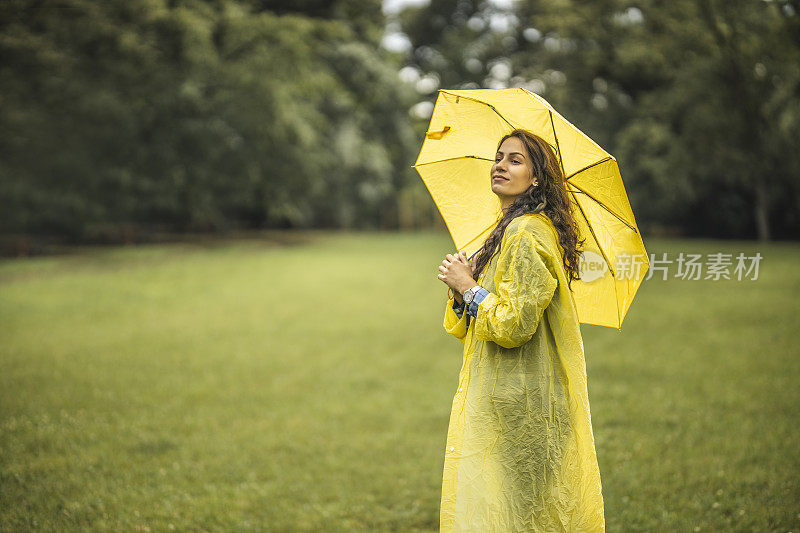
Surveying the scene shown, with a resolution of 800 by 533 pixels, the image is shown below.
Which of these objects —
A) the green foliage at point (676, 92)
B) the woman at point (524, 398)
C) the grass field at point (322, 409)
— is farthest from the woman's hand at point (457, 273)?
the green foliage at point (676, 92)

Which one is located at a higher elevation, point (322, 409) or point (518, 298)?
point (518, 298)

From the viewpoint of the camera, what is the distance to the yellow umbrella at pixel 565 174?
2596mm

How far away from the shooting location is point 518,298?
240cm

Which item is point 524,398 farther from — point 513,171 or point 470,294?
point 513,171

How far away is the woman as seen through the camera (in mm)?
2516

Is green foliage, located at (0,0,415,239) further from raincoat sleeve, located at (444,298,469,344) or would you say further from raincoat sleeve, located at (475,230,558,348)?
raincoat sleeve, located at (475,230,558,348)

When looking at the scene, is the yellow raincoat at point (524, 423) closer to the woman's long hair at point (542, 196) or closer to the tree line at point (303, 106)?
the woman's long hair at point (542, 196)

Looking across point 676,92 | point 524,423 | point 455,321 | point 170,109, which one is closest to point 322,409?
point 455,321

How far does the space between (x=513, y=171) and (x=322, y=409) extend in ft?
16.8

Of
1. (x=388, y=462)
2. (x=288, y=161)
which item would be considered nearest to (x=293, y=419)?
(x=388, y=462)

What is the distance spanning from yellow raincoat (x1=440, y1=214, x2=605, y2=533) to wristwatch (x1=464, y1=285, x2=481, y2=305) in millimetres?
74

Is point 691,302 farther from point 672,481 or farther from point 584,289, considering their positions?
point 584,289

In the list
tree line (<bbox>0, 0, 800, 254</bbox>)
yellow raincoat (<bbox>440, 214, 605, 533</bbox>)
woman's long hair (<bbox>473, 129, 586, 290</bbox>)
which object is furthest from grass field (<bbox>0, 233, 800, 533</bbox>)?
tree line (<bbox>0, 0, 800, 254</bbox>)

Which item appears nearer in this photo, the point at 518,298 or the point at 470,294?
the point at 518,298
